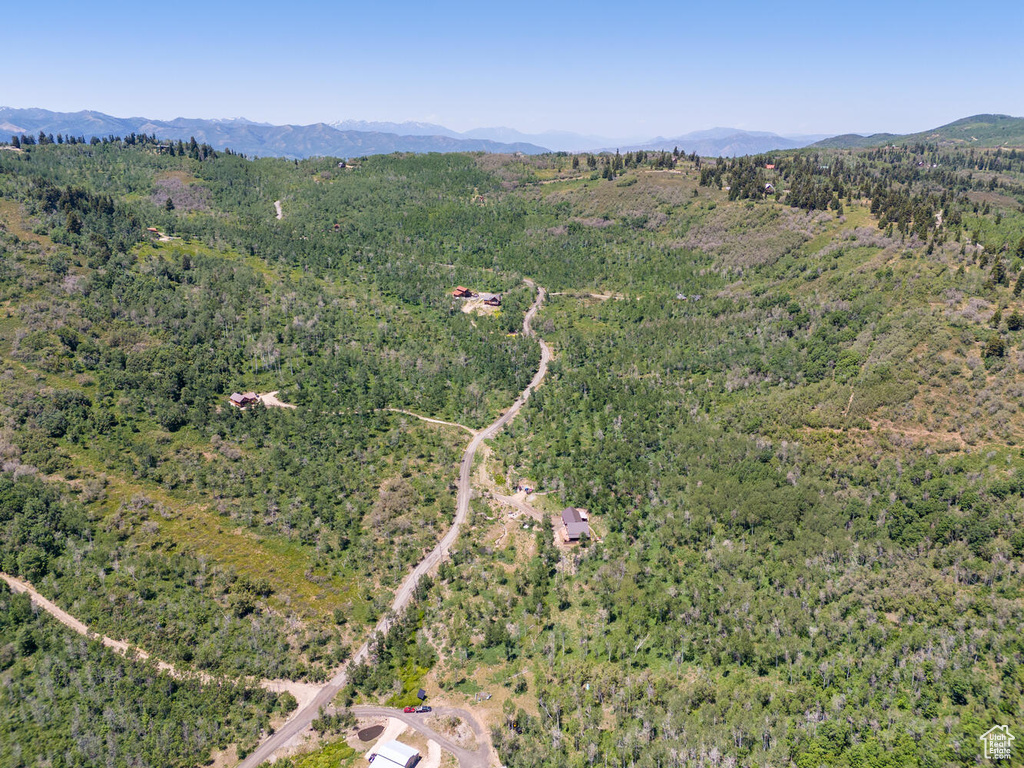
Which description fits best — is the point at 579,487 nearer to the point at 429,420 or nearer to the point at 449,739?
the point at 429,420

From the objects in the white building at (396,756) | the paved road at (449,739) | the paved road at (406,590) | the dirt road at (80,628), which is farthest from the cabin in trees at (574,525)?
the dirt road at (80,628)

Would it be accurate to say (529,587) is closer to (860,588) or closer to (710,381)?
(860,588)

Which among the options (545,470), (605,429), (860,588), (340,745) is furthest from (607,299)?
(340,745)

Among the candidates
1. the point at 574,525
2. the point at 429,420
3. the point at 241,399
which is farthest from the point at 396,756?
the point at 241,399

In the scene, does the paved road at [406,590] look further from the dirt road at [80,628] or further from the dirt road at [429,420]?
the dirt road at [80,628]

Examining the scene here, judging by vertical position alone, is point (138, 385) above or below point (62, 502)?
above

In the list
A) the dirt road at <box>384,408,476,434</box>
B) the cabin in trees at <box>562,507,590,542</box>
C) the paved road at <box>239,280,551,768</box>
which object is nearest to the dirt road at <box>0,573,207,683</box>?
the paved road at <box>239,280,551,768</box>
